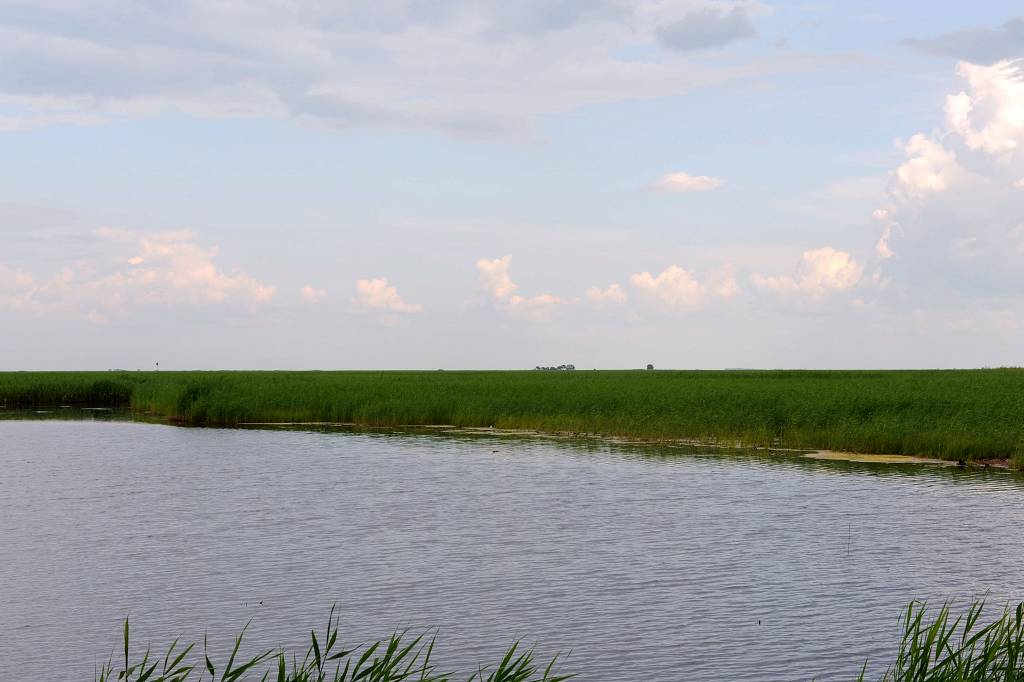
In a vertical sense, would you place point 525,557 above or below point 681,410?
below

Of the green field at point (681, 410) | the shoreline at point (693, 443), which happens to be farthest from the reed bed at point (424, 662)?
the green field at point (681, 410)

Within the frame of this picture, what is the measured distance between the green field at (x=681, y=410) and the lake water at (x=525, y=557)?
3015mm

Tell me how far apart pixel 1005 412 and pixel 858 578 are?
56.6 feet

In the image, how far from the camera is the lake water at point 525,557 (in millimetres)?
11141

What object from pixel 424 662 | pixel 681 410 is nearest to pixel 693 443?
pixel 681 410

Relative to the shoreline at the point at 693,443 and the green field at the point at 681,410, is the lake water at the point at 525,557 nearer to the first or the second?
the shoreline at the point at 693,443

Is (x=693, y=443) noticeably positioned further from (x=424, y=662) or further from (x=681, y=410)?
(x=424, y=662)

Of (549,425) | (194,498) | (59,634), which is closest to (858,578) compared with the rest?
(59,634)

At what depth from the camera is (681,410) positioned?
3500 cm

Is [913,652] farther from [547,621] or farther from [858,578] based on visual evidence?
[858,578]

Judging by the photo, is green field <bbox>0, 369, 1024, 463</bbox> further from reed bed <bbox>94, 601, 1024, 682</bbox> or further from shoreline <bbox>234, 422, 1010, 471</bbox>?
reed bed <bbox>94, 601, 1024, 682</bbox>

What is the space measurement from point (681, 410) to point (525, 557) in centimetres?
2061

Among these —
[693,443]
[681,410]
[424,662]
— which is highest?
[681,410]

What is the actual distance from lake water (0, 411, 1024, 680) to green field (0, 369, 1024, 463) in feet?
9.89
